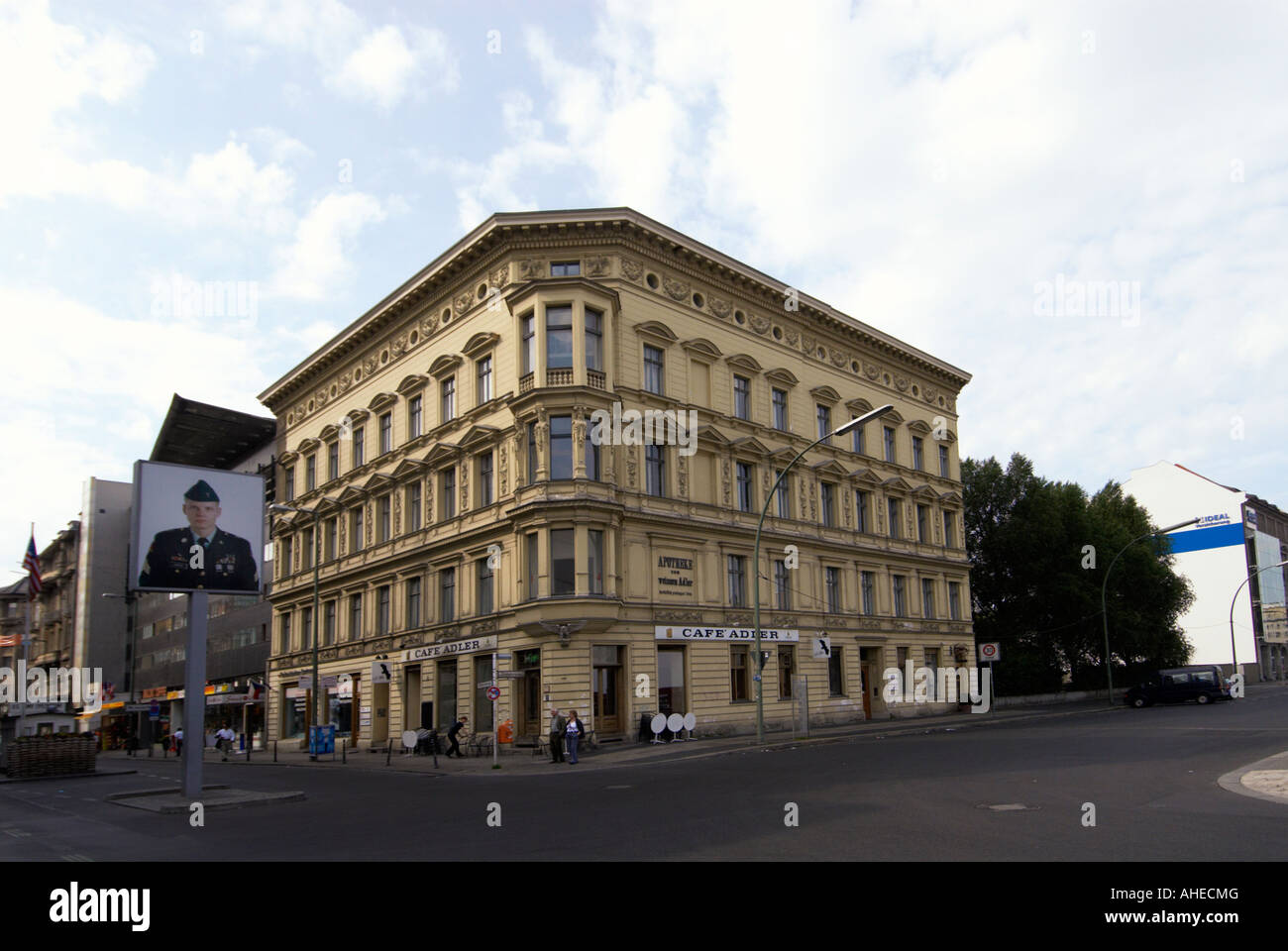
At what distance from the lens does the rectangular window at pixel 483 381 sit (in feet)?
118

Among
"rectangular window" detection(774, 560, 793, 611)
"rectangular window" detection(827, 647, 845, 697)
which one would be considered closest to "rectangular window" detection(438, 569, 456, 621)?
"rectangular window" detection(774, 560, 793, 611)

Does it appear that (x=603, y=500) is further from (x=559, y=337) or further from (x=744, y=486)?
(x=744, y=486)

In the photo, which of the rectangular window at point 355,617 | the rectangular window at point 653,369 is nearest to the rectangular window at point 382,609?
the rectangular window at point 355,617

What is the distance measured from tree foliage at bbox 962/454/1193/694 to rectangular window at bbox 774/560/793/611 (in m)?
21.2

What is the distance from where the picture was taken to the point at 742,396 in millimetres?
39375

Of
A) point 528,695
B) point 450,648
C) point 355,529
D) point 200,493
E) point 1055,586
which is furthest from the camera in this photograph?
point 1055,586

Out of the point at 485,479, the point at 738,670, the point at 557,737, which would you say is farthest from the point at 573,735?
the point at 485,479

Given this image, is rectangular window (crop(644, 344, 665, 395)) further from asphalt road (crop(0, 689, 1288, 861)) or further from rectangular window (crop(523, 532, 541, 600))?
asphalt road (crop(0, 689, 1288, 861))

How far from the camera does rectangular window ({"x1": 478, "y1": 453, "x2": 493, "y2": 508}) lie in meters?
35.7

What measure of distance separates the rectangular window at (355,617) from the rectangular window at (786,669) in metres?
18.9

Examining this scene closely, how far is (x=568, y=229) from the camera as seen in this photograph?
34.5 m

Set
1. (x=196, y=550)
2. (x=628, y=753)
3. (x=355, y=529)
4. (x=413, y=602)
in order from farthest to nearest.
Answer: (x=355, y=529), (x=413, y=602), (x=628, y=753), (x=196, y=550)

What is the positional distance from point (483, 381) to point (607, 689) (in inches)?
488
